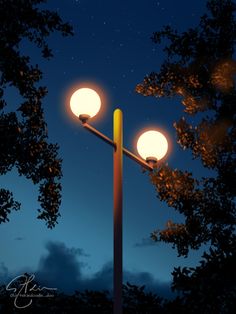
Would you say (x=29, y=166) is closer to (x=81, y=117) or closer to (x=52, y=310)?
(x=52, y=310)

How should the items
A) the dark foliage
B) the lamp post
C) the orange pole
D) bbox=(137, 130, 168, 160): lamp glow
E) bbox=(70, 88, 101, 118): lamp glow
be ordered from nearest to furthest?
1. the orange pole
2. the lamp post
3. bbox=(70, 88, 101, 118): lamp glow
4. bbox=(137, 130, 168, 160): lamp glow
5. the dark foliage

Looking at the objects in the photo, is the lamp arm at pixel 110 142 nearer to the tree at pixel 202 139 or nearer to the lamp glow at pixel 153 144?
the lamp glow at pixel 153 144

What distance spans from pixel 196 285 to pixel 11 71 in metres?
6.36

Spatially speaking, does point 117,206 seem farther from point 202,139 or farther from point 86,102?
point 202,139

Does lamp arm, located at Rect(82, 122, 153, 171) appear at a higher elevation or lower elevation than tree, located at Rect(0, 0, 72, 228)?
lower

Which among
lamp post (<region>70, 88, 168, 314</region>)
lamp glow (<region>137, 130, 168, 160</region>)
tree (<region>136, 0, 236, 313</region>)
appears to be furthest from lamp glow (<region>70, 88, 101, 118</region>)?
tree (<region>136, 0, 236, 313</region>)

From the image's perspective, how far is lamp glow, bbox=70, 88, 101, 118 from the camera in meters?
7.48

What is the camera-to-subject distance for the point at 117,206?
7000mm

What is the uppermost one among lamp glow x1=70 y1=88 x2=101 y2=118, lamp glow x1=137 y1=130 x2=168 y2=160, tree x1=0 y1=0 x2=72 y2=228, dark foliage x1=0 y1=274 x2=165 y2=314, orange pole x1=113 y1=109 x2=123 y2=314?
tree x1=0 y1=0 x2=72 y2=228

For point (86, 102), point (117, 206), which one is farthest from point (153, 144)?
point (117, 206)

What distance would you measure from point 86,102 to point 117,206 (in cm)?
138

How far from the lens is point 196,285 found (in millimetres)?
13250

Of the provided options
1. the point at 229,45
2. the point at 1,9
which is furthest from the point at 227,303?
the point at 1,9

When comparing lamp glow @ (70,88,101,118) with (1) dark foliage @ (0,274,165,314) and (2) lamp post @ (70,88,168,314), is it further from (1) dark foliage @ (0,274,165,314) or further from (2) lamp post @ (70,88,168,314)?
(1) dark foliage @ (0,274,165,314)
